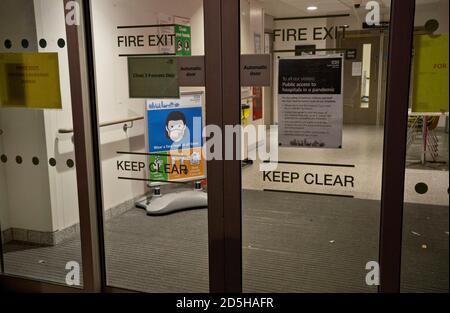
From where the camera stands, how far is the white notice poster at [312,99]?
90.0 inches

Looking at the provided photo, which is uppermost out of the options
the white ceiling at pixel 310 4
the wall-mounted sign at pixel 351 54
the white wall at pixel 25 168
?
the white ceiling at pixel 310 4

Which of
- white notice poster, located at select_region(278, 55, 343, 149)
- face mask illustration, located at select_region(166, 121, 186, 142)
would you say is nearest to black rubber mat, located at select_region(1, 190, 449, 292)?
white notice poster, located at select_region(278, 55, 343, 149)

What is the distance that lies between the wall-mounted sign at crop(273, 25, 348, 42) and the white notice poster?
96mm

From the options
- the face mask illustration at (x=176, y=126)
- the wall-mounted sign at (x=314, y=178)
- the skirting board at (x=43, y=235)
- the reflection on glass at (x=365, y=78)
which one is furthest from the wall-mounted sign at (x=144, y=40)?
the skirting board at (x=43, y=235)

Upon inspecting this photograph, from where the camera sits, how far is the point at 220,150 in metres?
2.42

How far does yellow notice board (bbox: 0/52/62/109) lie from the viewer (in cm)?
268

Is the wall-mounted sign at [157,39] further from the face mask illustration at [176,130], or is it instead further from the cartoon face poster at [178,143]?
the face mask illustration at [176,130]

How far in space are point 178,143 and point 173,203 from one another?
1.21 meters

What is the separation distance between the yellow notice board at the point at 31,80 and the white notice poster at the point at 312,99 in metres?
1.32

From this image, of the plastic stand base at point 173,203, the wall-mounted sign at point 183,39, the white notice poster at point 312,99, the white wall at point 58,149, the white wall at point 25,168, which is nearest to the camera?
the white notice poster at point 312,99

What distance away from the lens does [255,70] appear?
7.68ft

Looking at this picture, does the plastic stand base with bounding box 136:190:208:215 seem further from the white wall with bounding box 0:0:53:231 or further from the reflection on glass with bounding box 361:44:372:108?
the reflection on glass with bounding box 361:44:372:108

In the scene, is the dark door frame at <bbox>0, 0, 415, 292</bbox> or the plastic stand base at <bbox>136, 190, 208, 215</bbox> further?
the plastic stand base at <bbox>136, 190, 208, 215</bbox>
